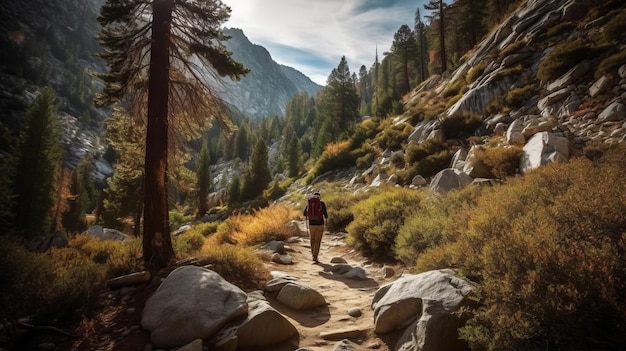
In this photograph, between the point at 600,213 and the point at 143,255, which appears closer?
the point at 600,213

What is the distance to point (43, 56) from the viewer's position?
130750 mm

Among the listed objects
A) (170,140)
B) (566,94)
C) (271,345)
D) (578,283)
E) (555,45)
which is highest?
(555,45)

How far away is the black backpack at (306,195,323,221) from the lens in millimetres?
9039

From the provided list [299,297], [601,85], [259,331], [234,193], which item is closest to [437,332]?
[259,331]

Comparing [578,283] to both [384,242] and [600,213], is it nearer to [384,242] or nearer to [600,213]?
[600,213]

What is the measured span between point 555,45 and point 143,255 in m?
20.9

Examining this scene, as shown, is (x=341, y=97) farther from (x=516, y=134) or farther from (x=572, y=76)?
(x=516, y=134)

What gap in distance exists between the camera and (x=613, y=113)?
9.62 metres

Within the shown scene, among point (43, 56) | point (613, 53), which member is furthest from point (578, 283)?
point (43, 56)

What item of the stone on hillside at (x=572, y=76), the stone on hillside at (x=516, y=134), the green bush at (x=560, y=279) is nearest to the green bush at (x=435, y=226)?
the green bush at (x=560, y=279)

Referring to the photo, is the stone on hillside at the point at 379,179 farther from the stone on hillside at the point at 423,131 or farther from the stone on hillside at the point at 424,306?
the stone on hillside at the point at 424,306

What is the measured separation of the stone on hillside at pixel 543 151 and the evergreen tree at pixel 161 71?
9.09 metres

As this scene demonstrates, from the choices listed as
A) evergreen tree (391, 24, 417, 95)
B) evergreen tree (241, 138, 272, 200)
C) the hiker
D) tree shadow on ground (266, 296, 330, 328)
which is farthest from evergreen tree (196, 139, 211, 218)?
tree shadow on ground (266, 296, 330, 328)

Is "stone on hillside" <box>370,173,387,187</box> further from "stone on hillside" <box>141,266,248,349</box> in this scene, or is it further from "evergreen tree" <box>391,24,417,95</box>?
"evergreen tree" <box>391,24,417,95</box>
